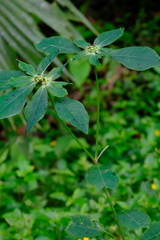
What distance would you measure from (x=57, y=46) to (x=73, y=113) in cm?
21

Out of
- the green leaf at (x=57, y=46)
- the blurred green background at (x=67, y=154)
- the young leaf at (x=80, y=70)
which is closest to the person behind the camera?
the green leaf at (x=57, y=46)

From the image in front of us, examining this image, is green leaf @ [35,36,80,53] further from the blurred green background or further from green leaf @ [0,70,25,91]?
the blurred green background

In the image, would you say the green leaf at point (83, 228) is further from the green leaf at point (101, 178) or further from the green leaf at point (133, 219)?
the green leaf at point (101, 178)

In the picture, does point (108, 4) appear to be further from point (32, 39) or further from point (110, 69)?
point (32, 39)

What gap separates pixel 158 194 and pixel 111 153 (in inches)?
19.4

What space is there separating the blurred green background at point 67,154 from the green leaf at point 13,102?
598mm

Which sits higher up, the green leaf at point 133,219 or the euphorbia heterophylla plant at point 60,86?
the euphorbia heterophylla plant at point 60,86

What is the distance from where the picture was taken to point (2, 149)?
6.38ft

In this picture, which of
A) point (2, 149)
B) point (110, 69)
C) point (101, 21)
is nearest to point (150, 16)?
point (101, 21)

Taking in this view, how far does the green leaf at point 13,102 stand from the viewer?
71 cm

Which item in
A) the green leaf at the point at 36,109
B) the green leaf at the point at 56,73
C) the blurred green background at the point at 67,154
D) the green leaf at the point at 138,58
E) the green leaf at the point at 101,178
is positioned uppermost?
the green leaf at the point at 56,73

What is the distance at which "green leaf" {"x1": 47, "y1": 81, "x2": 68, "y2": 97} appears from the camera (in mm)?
740

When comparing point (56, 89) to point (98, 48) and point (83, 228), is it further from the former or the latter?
point (83, 228)

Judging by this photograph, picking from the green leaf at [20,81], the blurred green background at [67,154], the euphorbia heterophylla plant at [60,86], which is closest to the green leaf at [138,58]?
the euphorbia heterophylla plant at [60,86]
